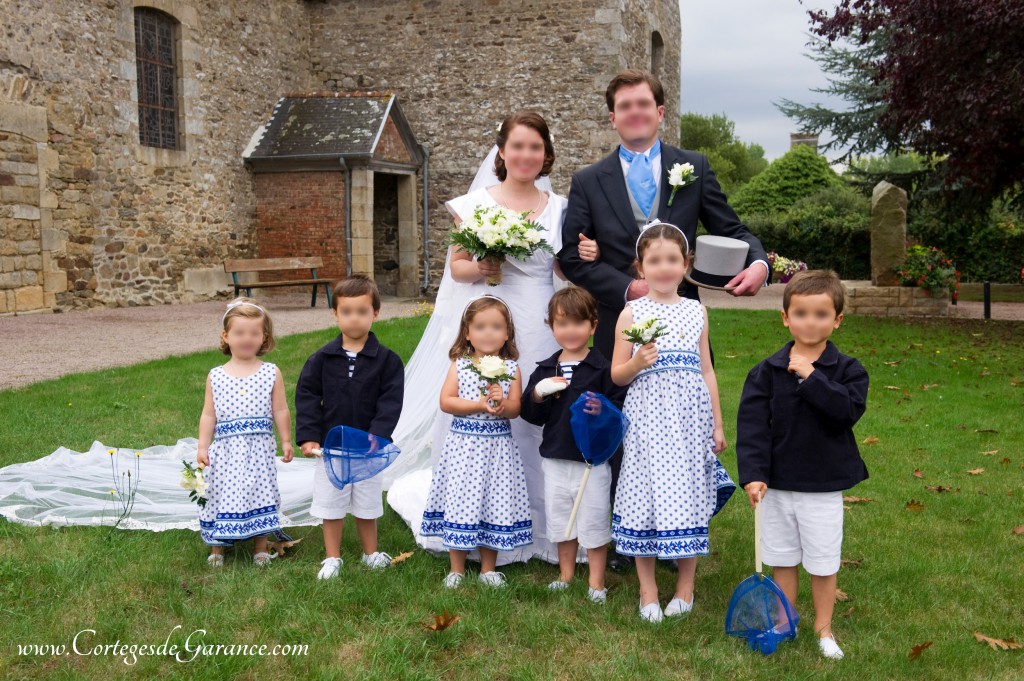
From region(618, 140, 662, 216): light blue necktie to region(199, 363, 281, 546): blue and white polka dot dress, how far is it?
196cm

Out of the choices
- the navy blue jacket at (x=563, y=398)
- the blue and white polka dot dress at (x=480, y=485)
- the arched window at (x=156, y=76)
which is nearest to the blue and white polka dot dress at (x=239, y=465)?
the blue and white polka dot dress at (x=480, y=485)

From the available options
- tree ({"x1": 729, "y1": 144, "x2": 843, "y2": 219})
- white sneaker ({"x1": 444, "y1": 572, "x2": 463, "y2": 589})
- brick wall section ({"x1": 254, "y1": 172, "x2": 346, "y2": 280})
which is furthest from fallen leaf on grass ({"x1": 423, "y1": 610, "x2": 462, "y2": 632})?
tree ({"x1": 729, "y1": 144, "x2": 843, "y2": 219})

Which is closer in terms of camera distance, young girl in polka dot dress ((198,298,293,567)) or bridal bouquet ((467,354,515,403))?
bridal bouquet ((467,354,515,403))

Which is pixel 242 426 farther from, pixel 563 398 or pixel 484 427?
pixel 563 398

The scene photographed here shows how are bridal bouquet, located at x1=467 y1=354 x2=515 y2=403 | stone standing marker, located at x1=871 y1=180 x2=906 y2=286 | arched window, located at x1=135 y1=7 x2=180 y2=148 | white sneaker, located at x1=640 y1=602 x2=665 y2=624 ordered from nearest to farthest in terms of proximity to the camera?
white sneaker, located at x1=640 y1=602 x2=665 y2=624
bridal bouquet, located at x1=467 y1=354 x2=515 y2=403
stone standing marker, located at x1=871 y1=180 x2=906 y2=286
arched window, located at x1=135 y1=7 x2=180 y2=148

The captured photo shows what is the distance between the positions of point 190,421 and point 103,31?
978 cm

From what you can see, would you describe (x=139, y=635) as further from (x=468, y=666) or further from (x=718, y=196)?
(x=718, y=196)

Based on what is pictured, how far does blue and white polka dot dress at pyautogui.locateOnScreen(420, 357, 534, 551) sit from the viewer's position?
3916mm

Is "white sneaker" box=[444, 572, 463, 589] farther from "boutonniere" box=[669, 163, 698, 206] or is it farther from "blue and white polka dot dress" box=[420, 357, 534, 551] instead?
"boutonniere" box=[669, 163, 698, 206]

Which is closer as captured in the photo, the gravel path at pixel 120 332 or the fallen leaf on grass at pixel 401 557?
the fallen leaf on grass at pixel 401 557

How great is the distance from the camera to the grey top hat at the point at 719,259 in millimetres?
3748

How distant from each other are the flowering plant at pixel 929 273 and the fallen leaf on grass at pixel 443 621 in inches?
550

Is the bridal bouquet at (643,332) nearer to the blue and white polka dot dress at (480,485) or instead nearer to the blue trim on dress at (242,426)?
the blue and white polka dot dress at (480,485)

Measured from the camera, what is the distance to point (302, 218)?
1788 cm
